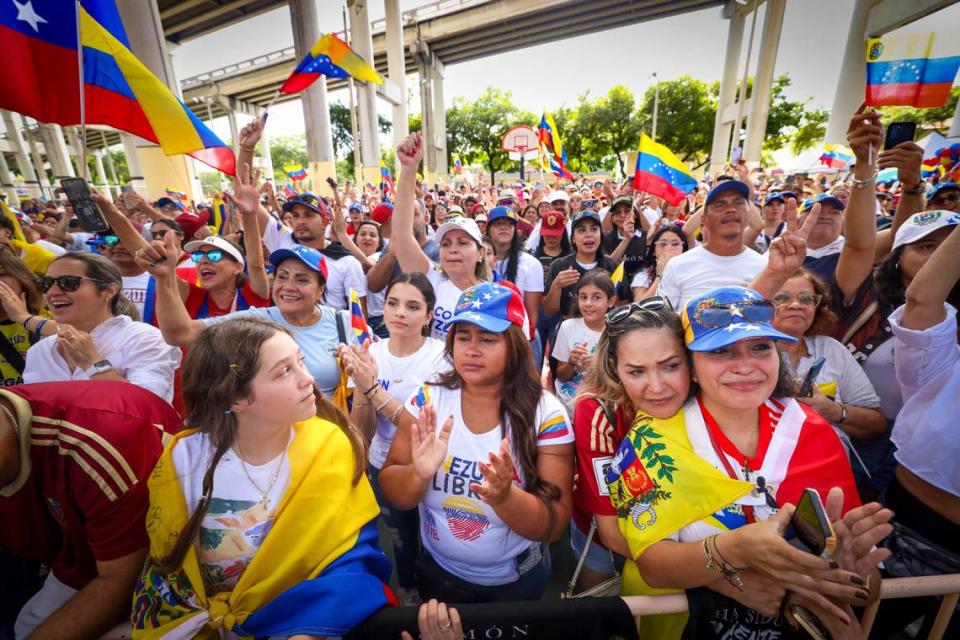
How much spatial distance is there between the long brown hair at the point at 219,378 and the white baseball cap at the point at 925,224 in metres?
3.44

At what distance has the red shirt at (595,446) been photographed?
1589 mm

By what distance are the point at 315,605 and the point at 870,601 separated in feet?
5.93

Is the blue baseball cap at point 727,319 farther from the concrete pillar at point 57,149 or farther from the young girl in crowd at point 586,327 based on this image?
the concrete pillar at point 57,149

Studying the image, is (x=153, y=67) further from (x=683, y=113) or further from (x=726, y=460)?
(x=683, y=113)

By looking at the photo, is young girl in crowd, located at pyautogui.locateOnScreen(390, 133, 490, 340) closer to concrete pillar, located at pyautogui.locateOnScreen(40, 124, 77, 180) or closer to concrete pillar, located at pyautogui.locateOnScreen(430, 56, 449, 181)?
concrete pillar, located at pyautogui.locateOnScreen(430, 56, 449, 181)

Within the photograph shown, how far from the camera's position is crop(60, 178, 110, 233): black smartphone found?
2387 millimetres

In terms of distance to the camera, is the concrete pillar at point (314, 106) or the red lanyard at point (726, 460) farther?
the concrete pillar at point (314, 106)

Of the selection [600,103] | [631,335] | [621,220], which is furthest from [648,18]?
[631,335]

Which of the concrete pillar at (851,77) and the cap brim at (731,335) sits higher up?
the concrete pillar at (851,77)

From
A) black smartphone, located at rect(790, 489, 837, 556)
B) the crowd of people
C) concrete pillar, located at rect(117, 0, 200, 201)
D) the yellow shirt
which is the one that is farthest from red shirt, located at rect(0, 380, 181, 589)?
concrete pillar, located at rect(117, 0, 200, 201)

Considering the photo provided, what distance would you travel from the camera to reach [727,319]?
1.43 meters

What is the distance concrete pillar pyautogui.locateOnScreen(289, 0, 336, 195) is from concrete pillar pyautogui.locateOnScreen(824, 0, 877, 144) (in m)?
24.0

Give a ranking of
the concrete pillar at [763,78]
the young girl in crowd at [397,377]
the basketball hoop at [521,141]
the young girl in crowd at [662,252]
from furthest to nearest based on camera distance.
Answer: the concrete pillar at [763,78] < the basketball hoop at [521,141] < the young girl in crowd at [662,252] < the young girl in crowd at [397,377]

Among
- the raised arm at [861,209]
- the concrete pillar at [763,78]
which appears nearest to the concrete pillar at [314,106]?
the raised arm at [861,209]
